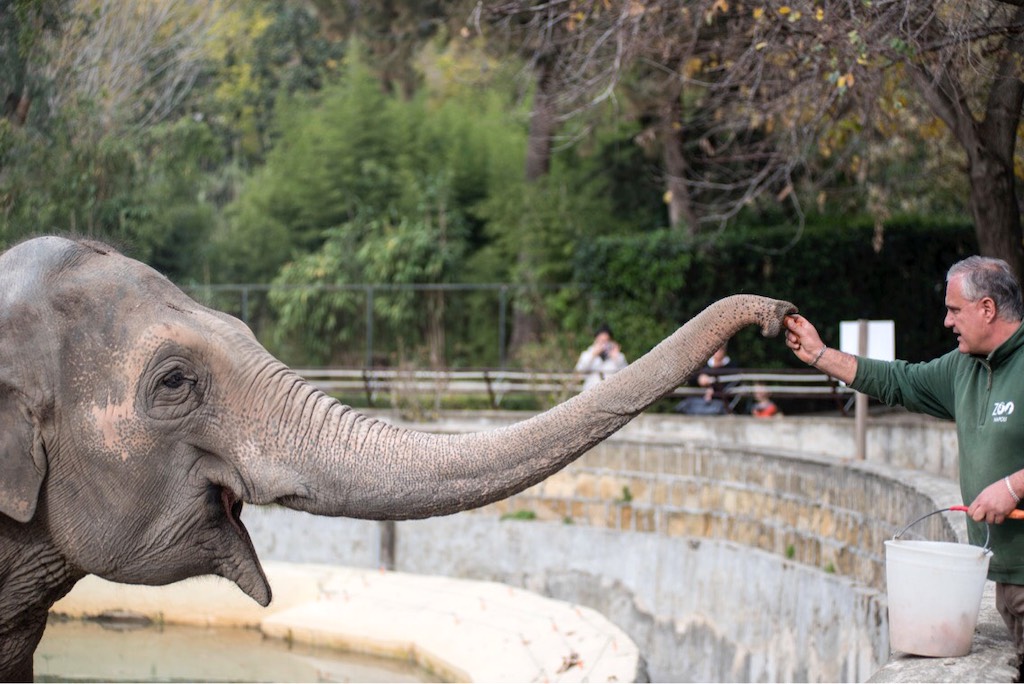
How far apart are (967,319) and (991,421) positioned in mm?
311

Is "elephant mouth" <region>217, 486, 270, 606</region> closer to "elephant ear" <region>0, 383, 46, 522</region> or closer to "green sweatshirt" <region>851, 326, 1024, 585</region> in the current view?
"elephant ear" <region>0, 383, 46, 522</region>

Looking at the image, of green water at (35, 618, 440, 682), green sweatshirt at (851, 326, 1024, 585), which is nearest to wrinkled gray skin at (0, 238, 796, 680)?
green sweatshirt at (851, 326, 1024, 585)

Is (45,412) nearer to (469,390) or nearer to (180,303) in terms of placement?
(180,303)

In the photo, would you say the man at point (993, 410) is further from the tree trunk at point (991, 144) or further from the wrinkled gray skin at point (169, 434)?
the tree trunk at point (991, 144)

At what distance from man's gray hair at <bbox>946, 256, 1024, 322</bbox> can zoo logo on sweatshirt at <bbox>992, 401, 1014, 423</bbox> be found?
261 millimetres

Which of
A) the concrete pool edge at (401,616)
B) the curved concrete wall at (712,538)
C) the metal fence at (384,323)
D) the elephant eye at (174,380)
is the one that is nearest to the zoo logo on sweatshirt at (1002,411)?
the elephant eye at (174,380)

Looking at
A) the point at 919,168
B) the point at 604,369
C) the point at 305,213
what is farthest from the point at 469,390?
the point at 305,213

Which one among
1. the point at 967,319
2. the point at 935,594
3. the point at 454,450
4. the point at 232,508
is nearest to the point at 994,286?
the point at 967,319

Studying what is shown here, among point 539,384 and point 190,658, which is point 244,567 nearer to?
point 190,658

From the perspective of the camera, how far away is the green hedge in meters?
20.0

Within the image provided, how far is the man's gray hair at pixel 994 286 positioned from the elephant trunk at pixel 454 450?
0.71 metres

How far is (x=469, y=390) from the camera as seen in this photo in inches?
789

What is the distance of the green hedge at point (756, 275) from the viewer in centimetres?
1998

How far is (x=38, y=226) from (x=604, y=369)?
26.4 feet
